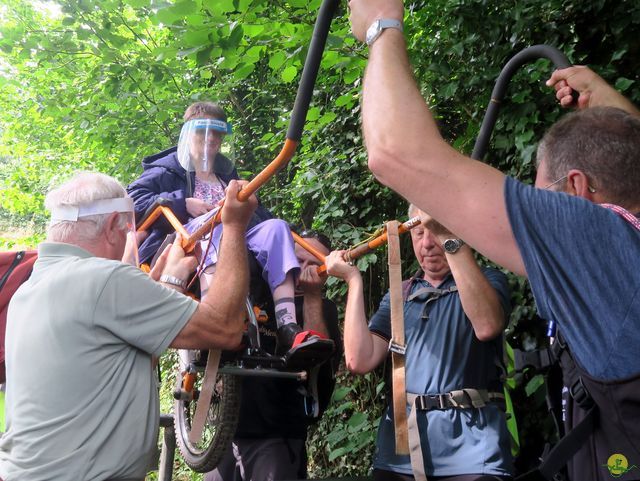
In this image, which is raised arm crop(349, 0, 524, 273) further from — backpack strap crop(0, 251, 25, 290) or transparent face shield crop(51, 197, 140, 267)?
backpack strap crop(0, 251, 25, 290)

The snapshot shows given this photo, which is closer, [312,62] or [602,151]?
[602,151]

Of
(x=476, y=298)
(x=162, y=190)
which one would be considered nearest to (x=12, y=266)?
(x=162, y=190)

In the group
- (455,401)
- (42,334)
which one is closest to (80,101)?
(42,334)

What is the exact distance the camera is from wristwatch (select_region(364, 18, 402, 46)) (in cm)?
142

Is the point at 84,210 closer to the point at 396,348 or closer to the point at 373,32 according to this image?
the point at 396,348

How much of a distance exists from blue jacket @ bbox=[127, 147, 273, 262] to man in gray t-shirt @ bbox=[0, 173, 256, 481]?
48.3 inches

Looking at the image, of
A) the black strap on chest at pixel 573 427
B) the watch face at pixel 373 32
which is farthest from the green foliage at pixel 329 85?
the watch face at pixel 373 32

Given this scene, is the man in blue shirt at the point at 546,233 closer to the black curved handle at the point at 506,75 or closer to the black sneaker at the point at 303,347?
the black curved handle at the point at 506,75

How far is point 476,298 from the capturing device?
8.77 feet

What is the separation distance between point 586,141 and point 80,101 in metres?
6.86

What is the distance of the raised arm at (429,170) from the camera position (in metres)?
1.23

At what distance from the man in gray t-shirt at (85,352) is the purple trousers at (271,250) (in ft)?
2.64

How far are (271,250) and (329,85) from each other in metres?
3.21

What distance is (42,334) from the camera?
Answer: 2320mm
